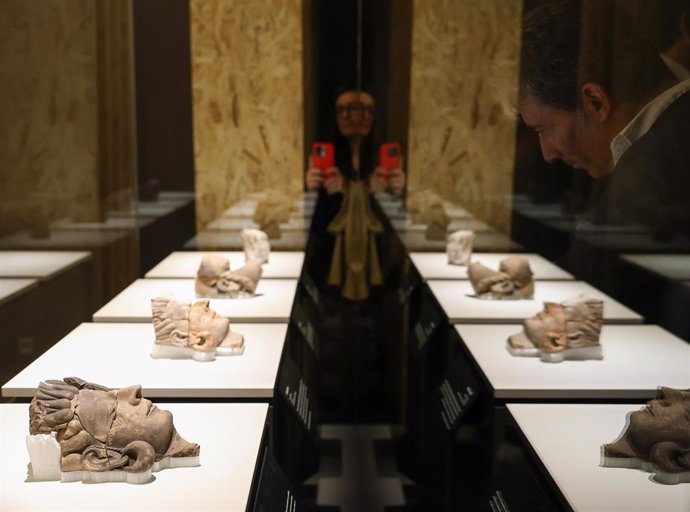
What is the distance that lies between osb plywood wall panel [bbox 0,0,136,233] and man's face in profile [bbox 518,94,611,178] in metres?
1.10

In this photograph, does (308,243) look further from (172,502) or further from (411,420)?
(172,502)

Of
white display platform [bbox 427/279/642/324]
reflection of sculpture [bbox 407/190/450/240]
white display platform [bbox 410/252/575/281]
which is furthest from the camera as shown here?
reflection of sculpture [bbox 407/190/450/240]

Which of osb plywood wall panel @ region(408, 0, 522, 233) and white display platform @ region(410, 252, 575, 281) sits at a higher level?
osb plywood wall panel @ region(408, 0, 522, 233)

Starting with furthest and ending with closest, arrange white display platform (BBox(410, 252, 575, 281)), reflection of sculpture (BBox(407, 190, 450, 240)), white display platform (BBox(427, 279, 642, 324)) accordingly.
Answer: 1. reflection of sculpture (BBox(407, 190, 450, 240))
2. white display platform (BBox(410, 252, 575, 281))
3. white display platform (BBox(427, 279, 642, 324))

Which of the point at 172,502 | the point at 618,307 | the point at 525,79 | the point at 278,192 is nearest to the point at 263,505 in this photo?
the point at 172,502

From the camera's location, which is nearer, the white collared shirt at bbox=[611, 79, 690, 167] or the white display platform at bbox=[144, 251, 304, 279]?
the white collared shirt at bbox=[611, 79, 690, 167]

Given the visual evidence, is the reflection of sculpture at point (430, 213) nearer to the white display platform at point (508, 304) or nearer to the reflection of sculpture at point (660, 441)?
the white display platform at point (508, 304)

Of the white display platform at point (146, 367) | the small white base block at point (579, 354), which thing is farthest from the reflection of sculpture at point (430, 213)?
the white display platform at point (146, 367)

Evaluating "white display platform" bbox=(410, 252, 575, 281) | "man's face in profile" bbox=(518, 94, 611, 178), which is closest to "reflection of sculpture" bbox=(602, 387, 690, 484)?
"man's face in profile" bbox=(518, 94, 611, 178)

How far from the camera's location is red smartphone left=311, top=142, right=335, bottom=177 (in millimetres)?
3156

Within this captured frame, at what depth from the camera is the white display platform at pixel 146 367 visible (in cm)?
Answer: 205

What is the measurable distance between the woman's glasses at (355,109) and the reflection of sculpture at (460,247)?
60cm

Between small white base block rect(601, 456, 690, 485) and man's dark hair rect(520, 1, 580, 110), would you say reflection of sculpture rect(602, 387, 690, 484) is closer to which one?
small white base block rect(601, 456, 690, 485)

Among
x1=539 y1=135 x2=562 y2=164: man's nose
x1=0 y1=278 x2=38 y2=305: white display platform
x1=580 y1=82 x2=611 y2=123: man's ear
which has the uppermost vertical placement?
x1=580 y1=82 x2=611 y2=123: man's ear
